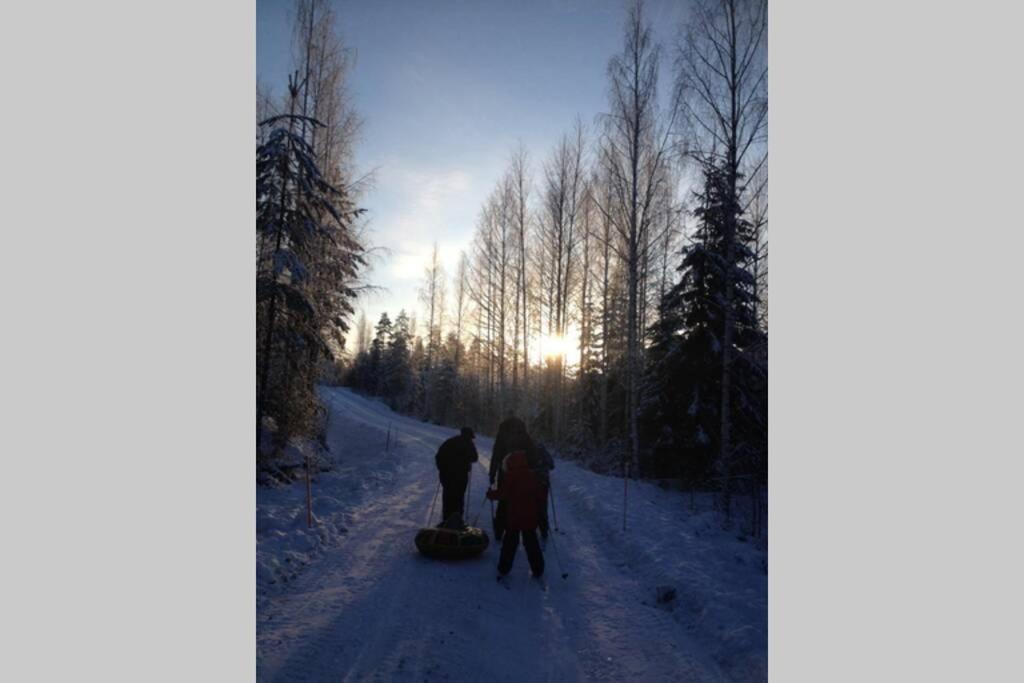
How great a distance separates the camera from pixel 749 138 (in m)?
3.88

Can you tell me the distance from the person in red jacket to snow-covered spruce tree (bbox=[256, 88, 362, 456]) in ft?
7.08

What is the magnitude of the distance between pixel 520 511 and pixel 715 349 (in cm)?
244

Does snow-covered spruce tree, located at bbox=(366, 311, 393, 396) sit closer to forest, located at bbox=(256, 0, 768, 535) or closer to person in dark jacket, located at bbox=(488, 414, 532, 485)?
person in dark jacket, located at bbox=(488, 414, 532, 485)

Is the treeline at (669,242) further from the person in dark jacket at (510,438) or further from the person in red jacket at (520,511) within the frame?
the person in red jacket at (520,511)

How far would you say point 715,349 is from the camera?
4281 millimetres

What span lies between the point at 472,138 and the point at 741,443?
3.22 metres

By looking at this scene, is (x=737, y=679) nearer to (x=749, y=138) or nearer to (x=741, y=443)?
(x=741, y=443)

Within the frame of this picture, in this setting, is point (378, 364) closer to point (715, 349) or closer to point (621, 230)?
point (621, 230)

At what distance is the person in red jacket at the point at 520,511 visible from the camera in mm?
4855

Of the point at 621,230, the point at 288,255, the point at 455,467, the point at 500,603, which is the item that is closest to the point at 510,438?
the point at 455,467

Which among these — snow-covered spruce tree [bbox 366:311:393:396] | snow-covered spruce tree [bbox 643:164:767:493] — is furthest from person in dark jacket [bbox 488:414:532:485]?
snow-covered spruce tree [bbox 366:311:393:396]

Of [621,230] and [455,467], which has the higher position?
[621,230]

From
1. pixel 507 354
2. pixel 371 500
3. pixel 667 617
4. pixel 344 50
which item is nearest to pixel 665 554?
pixel 667 617
